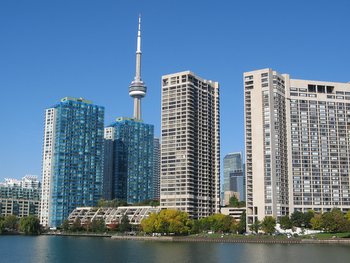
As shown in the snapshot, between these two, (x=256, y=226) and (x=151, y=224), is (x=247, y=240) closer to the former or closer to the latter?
(x=256, y=226)

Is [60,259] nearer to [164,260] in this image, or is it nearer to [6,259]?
[6,259]

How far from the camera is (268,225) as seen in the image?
178625 millimetres

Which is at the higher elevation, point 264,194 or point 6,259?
point 264,194

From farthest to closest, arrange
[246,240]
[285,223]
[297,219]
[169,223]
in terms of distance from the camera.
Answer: [169,223] → [297,219] → [285,223] → [246,240]

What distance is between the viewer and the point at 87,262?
314 feet

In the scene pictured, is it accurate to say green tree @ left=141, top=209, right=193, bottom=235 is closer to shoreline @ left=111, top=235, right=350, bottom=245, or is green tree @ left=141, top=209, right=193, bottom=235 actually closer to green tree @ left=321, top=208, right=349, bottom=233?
shoreline @ left=111, top=235, right=350, bottom=245

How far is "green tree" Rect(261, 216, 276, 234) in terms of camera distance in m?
178

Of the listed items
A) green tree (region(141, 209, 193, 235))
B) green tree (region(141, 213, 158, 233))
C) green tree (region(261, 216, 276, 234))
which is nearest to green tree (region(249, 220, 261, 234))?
green tree (region(261, 216, 276, 234))

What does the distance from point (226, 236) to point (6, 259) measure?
91273mm

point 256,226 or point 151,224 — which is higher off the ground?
point 151,224

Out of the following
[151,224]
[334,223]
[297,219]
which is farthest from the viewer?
[151,224]

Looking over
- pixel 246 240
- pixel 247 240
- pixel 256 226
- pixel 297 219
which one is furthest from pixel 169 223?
pixel 297 219

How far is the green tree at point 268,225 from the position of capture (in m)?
178

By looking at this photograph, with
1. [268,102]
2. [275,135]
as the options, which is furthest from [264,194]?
[268,102]
